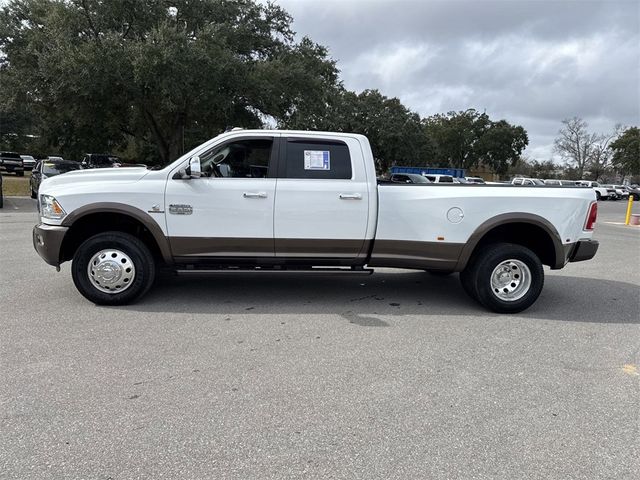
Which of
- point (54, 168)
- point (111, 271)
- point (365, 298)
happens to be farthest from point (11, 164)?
point (365, 298)

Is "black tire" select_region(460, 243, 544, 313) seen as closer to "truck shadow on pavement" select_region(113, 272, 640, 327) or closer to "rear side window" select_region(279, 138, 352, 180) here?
"truck shadow on pavement" select_region(113, 272, 640, 327)

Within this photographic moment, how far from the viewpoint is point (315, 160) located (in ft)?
18.9

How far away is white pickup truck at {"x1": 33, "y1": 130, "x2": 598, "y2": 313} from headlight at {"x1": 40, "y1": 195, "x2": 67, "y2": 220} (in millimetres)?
14

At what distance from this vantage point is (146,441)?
2.99 metres

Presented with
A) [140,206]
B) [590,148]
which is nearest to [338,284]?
[140,206]

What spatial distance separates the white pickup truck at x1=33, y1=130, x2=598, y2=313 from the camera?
18.0ft

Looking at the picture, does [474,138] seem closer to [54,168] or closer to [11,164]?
[11,164]

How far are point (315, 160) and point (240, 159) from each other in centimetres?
85

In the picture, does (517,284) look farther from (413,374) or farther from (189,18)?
(189,18)

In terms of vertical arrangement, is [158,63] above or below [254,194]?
above

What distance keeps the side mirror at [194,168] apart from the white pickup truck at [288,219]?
21 millimetres

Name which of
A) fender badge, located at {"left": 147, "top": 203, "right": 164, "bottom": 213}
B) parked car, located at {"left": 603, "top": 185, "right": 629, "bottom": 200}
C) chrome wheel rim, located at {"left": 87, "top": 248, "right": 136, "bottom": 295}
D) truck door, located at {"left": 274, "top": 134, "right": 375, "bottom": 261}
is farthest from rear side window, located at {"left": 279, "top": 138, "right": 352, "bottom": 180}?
parked car, located at {"left": 603, "top": 185, "right": 629, "bottom": 200}

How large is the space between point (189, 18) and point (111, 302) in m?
20.7

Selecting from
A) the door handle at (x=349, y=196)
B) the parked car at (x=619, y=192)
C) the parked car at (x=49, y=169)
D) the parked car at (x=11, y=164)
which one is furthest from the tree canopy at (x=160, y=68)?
the parked car at (x=619, y=192)
